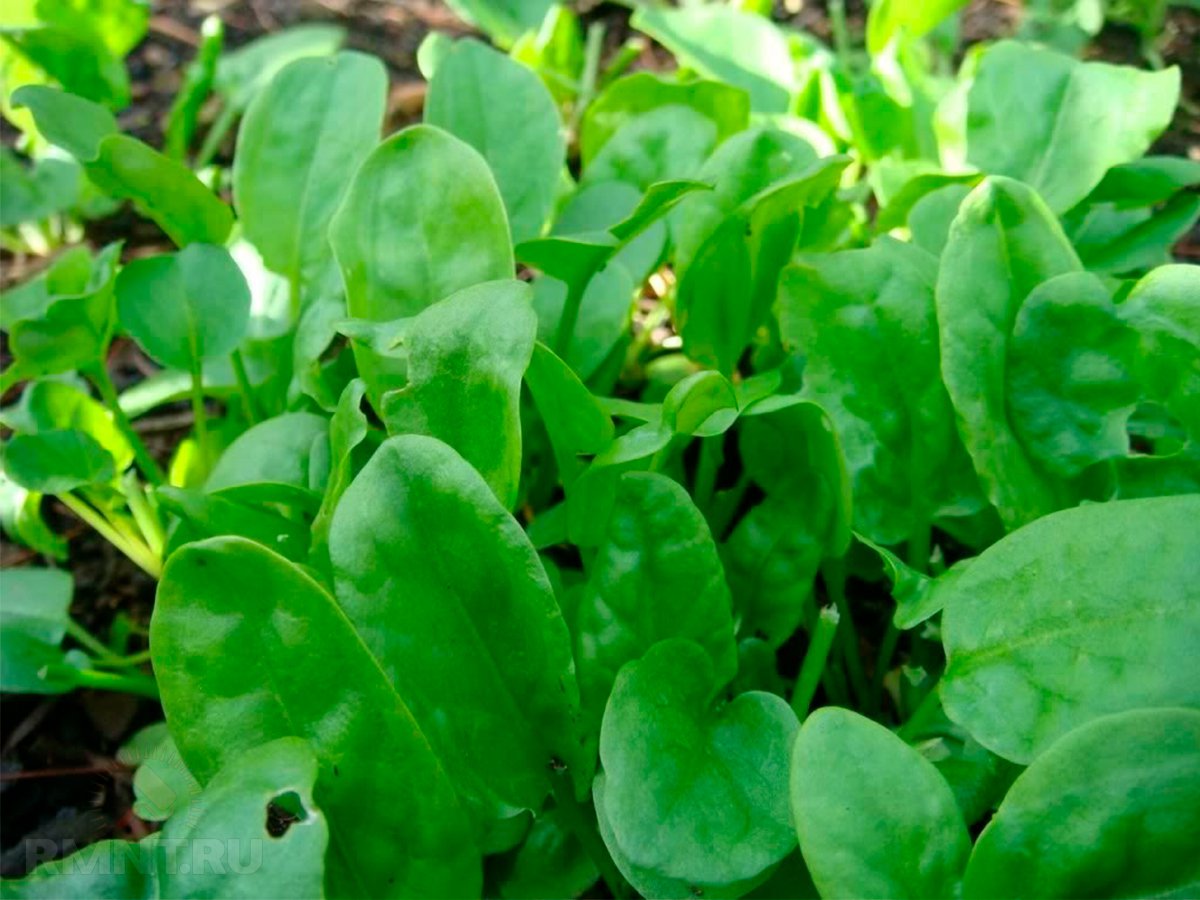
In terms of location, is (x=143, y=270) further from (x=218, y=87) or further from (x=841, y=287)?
(x=218, y=87)

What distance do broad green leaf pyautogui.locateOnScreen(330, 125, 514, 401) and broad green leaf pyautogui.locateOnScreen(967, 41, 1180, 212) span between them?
Result: 0.49 meters

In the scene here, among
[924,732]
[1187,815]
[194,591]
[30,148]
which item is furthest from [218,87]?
[1187,815]

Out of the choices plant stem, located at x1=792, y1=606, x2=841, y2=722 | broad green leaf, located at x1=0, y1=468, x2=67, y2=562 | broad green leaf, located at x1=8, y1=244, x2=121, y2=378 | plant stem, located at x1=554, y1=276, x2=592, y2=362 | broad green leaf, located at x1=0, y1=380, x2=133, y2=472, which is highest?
plant stem, located at x1=554, y1=276, x2=592, y2=362

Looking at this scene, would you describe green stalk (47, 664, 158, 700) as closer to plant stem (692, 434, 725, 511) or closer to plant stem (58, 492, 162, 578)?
plant stem (58, 492, 162, 578)

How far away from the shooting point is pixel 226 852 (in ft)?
2.02

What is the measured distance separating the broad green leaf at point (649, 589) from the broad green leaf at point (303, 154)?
18.1 inches

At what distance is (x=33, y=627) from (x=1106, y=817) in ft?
2.69

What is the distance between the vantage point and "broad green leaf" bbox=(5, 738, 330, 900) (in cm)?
60

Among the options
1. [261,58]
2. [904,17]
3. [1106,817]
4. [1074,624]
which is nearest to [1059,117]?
[904,17]

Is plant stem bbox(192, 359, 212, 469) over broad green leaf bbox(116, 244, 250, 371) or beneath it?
beneath

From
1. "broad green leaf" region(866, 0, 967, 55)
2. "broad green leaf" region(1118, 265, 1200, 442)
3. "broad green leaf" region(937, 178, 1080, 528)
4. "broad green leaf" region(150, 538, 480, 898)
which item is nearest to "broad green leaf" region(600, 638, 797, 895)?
"broad green leaf" region(150, 538, 480, 898)

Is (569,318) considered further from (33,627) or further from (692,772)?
(33,627)

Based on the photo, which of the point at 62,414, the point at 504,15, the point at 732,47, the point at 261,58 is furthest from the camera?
the point at 261,58

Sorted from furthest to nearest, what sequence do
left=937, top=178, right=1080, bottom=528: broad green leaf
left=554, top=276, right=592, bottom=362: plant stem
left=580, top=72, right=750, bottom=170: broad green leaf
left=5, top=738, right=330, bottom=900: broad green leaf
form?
left=580, top=72, right=750, bottom=170: broad green leaf < left=554, top=276, right=592, bottom=362: plant stem < left=937, top=178, right=1080, bottom=528: broad green leaf < left=5, top=738, right=330, bottom=900: broad green leaf
